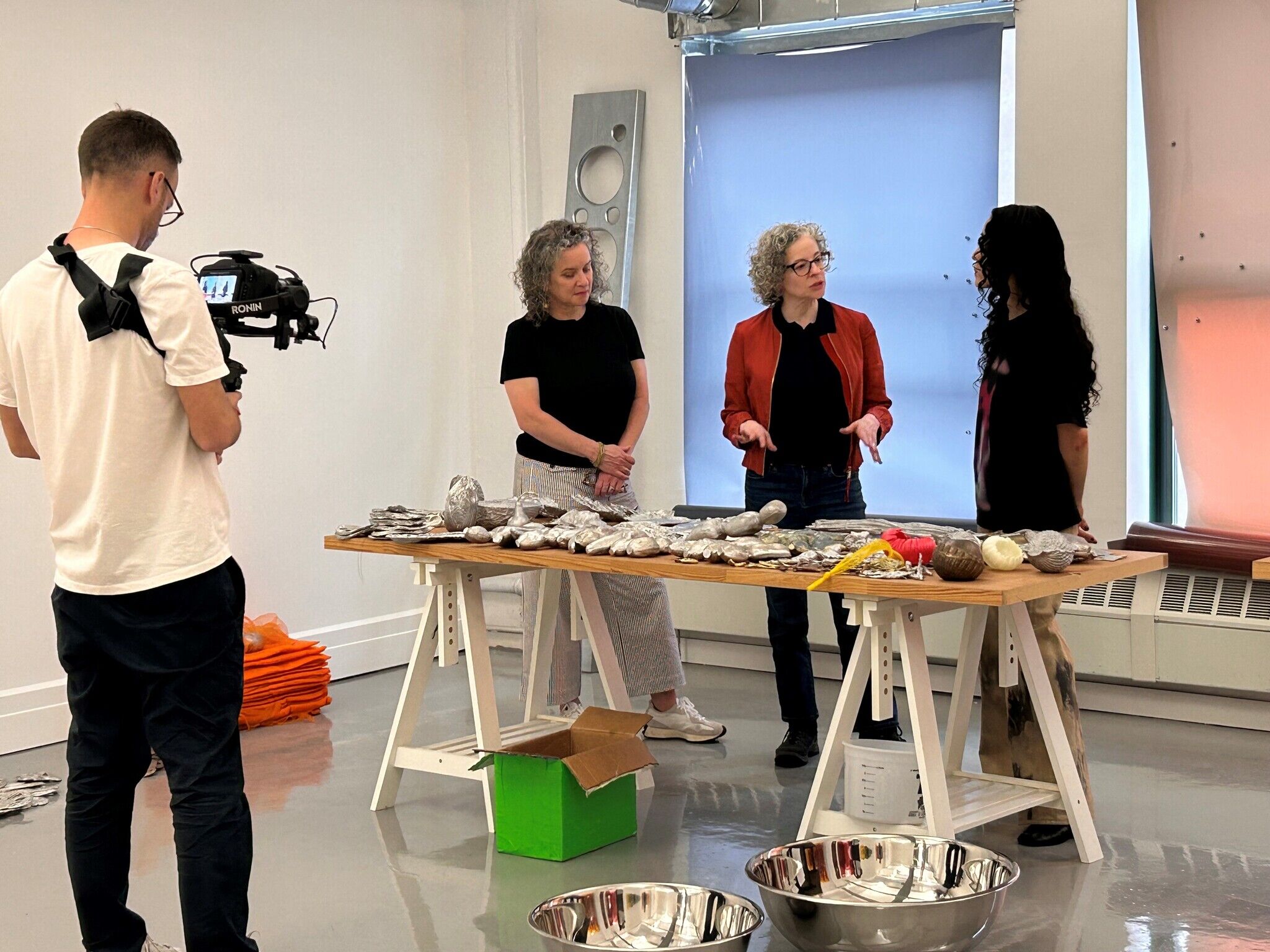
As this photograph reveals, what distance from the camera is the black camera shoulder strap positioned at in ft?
7.84

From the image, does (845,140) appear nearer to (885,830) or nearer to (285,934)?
(885,830)

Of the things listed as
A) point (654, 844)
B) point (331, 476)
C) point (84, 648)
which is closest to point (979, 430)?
point (654, 844)

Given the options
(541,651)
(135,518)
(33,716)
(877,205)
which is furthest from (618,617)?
(135,518)

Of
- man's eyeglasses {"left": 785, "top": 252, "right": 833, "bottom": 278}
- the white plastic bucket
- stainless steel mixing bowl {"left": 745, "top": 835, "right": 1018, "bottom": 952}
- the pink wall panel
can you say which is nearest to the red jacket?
man's eyeglasses {"left": 785, "top": 252, "right": 833, "bottom": 278}

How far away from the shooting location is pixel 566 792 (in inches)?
138

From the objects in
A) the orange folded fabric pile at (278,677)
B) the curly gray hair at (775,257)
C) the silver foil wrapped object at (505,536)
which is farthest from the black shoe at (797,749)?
the orange folded fabric pile at (278,677)

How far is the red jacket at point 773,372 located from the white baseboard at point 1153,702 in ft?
2.79

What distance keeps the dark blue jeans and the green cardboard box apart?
751 mm

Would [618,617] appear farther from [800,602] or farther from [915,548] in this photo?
[915,548]

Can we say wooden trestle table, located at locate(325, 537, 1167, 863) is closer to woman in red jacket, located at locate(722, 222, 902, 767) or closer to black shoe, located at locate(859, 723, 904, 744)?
black shoe, located at locate(859, 723, 904, 744)

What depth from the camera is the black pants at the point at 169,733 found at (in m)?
2.49

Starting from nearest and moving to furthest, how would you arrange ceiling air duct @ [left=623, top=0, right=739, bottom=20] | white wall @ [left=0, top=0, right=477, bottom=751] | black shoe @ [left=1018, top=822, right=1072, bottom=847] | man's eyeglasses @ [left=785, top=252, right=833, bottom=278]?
1. black shoe @ [left=1018, top=822, right=1072, bottom=847]
2. man's eyeglasses @ [left=785, top=252, right=833, bottom=278]
3. white wall @ [left=0, top=0, right=477, bottom=751]
4. ceiling air duct @ [left=623, top=0, right=739, bottom=20]

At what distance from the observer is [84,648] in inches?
99.8

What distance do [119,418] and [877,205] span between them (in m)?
3.89
